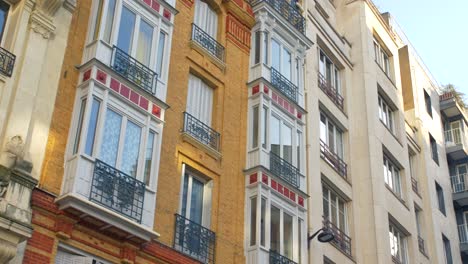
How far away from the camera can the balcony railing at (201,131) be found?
18734 mm

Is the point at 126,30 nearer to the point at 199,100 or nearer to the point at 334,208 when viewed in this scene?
the point at 199,100

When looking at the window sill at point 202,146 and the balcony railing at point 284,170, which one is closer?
the window sill at point 202,146

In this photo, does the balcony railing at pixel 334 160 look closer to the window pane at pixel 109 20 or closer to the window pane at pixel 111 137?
the window pane at pixel 109 20

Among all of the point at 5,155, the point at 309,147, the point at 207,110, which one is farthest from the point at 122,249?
the point at 309,147

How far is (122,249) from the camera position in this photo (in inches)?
600

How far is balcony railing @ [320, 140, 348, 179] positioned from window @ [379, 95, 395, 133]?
197 inches

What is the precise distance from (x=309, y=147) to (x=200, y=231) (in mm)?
7261

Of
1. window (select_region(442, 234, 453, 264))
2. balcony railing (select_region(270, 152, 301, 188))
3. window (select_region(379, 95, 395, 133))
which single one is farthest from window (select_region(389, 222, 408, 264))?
balcony railing (select_region(270, 152, 301, 188))

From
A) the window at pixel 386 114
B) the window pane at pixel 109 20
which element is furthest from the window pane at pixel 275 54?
the window at pixel 386 114

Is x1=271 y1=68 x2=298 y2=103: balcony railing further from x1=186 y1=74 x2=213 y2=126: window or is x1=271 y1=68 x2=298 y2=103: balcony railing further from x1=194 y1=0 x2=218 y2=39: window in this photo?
x1=186 y1=74 x2=213 y2=126: window

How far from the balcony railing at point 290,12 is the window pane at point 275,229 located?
719 centimetres

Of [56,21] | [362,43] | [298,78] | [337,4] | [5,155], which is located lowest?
[5,155]

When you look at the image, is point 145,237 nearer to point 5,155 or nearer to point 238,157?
point 5,155

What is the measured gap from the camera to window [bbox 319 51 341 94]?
2778 centimetres
